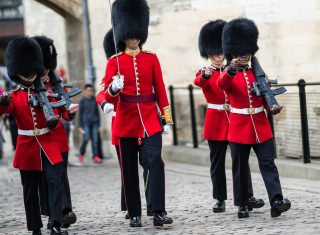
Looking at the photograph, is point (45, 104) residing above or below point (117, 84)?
below

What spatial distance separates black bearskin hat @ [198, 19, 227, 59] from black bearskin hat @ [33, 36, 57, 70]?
1.48 m

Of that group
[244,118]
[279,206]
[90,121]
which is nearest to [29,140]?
[244,118]

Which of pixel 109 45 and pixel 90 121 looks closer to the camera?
pixel 109 45

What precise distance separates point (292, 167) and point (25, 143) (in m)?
4.37

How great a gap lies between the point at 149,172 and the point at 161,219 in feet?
1.36

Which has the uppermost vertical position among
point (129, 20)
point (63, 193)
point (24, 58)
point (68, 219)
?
point (129, 20)

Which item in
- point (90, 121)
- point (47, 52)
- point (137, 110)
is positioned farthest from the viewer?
point (90, 121)

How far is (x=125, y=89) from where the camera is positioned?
9.22 meters

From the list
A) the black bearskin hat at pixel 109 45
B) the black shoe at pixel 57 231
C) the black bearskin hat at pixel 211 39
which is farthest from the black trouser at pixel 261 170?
the black bearskin hat at pixel 109 45

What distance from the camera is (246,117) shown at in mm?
9297

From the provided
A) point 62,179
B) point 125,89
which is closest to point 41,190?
point 62,179

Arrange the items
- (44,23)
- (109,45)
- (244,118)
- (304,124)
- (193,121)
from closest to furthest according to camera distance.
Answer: (244,118) → (109,45) → (304,124) → (193,121) → (44,23)

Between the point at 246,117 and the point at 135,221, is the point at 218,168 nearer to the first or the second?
the point at 246,117

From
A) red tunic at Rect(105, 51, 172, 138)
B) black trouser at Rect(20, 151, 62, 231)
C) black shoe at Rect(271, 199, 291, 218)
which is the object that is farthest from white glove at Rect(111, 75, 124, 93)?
black shoe at Rect(271, 199, 291, 218)
